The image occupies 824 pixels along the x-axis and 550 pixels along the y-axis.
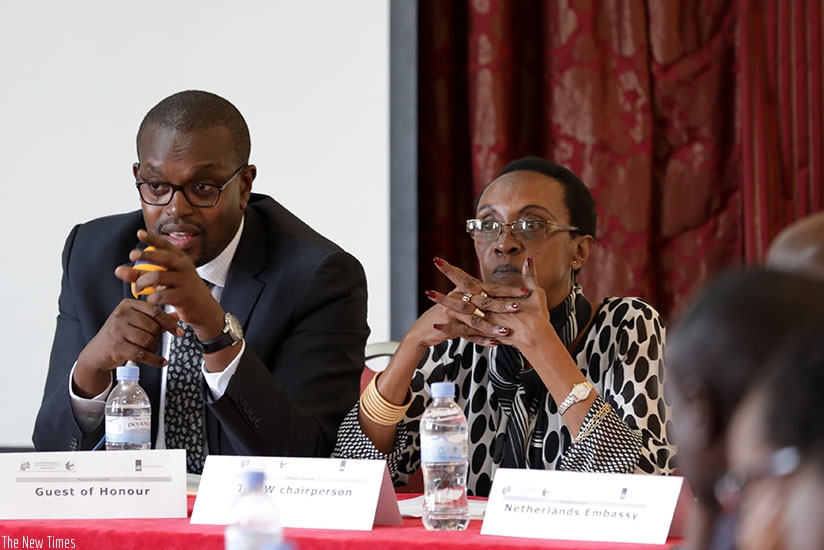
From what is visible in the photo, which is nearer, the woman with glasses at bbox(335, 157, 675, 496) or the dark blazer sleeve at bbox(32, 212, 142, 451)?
the woman with glasses at bbox(335, 157, 675, 496)

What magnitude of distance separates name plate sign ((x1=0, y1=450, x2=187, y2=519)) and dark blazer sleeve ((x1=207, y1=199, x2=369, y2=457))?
488mm

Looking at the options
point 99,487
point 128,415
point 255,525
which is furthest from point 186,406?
point 255,525

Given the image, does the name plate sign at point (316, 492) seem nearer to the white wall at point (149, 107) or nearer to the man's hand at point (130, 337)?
the man's hand at point (130, 337)

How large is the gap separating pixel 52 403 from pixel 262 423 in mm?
503

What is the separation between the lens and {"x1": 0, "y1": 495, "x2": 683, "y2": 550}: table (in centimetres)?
150

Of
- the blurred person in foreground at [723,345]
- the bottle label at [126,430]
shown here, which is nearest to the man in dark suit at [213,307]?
the bottle label at [126,430]

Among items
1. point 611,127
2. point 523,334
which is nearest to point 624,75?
point 611,127

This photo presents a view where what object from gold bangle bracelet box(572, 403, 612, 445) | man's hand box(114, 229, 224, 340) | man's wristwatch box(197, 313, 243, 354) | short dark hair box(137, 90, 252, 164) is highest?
short dark hair box(137, 90, 252, 164)

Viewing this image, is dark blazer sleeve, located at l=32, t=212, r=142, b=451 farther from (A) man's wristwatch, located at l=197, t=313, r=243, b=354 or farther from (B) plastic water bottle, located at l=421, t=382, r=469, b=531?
(B) plastic water bottle, located at l=421, t=382, r=469, b=531

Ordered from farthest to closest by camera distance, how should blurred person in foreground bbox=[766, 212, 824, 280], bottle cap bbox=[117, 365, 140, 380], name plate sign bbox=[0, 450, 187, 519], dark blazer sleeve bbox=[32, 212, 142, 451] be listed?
dark blazer sleeve bbox=[32, 212, 142, 451]
bottle cap bbox=[117, 365, 140, 380]
name plate sign bbox=[0, 450, 187, 519]
blurred person in foreground bbox=[766, 212, 824, 280]

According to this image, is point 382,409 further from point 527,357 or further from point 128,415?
point 128,415

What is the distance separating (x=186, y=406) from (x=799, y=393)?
191cm

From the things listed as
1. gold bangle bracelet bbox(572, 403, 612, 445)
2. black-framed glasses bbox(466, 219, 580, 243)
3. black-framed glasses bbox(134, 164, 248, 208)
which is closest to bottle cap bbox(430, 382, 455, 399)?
gold bangle bracelet bbox(572, 403, 612, 445)

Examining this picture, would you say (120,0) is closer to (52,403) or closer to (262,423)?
(52,403)
